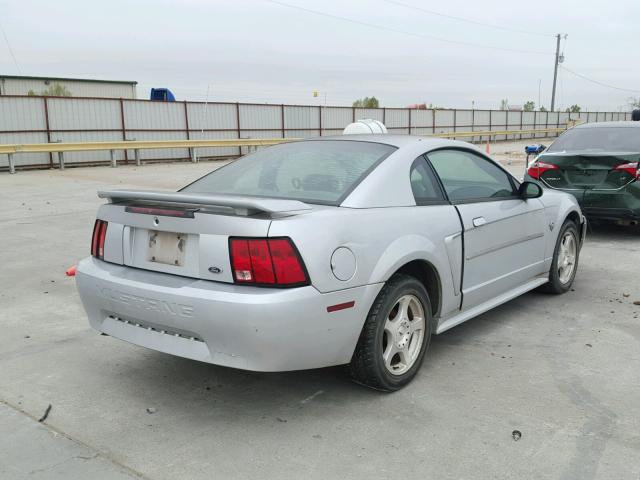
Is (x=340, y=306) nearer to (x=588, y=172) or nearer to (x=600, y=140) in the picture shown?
(x=588, y=172)

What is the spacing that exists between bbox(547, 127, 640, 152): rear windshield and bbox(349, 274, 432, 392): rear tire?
18.0 feet

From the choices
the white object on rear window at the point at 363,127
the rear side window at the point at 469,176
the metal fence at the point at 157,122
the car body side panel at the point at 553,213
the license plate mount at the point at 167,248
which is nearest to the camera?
the license plate mount at the point at 167,248

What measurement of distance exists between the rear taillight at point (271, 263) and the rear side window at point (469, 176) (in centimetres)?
152

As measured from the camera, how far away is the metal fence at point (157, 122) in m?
21.5

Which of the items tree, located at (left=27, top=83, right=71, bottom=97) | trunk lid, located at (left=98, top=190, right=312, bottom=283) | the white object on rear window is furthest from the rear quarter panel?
tree, located at (left=27, top=83, right=71, bottom=97)

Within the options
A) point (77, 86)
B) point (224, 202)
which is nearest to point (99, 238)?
point (224, 202)

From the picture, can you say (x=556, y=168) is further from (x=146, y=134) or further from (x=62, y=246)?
(x=146, y=134)

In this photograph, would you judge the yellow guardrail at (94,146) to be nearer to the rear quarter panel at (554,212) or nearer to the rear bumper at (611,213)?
the rear bumper at (611,213)

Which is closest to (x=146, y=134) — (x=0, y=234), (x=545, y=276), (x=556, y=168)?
(x=0, y=234)

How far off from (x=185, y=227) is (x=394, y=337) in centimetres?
131

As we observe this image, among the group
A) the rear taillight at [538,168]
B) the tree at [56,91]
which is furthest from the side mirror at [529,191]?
the tree at [56,91]

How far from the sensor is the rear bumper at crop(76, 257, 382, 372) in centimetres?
294

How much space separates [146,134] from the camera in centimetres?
2517

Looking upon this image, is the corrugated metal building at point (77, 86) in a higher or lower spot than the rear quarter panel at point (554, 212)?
higher
